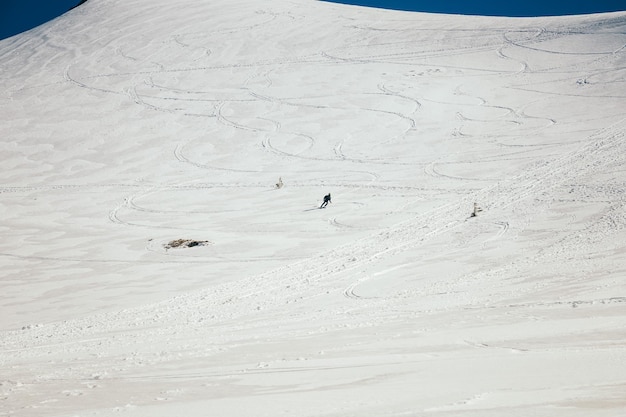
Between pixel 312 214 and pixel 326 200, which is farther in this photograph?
pixel 326 200

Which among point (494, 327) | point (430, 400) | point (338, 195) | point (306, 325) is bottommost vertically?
point (338, 195)

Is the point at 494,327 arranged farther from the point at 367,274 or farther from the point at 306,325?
the point at 367,274

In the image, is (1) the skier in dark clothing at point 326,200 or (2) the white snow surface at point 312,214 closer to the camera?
(2) the white snow surface at point 312,214

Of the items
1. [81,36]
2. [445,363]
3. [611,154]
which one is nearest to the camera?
[445,363]

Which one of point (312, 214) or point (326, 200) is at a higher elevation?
point (326, 200)

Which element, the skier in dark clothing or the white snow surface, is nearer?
the white snow surface

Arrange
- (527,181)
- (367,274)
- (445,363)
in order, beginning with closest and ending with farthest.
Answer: (445,363), (367,274), (527,181)

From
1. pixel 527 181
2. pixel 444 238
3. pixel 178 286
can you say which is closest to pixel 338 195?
pixel 527 181

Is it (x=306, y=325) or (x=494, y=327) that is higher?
(x=494, y=327)
